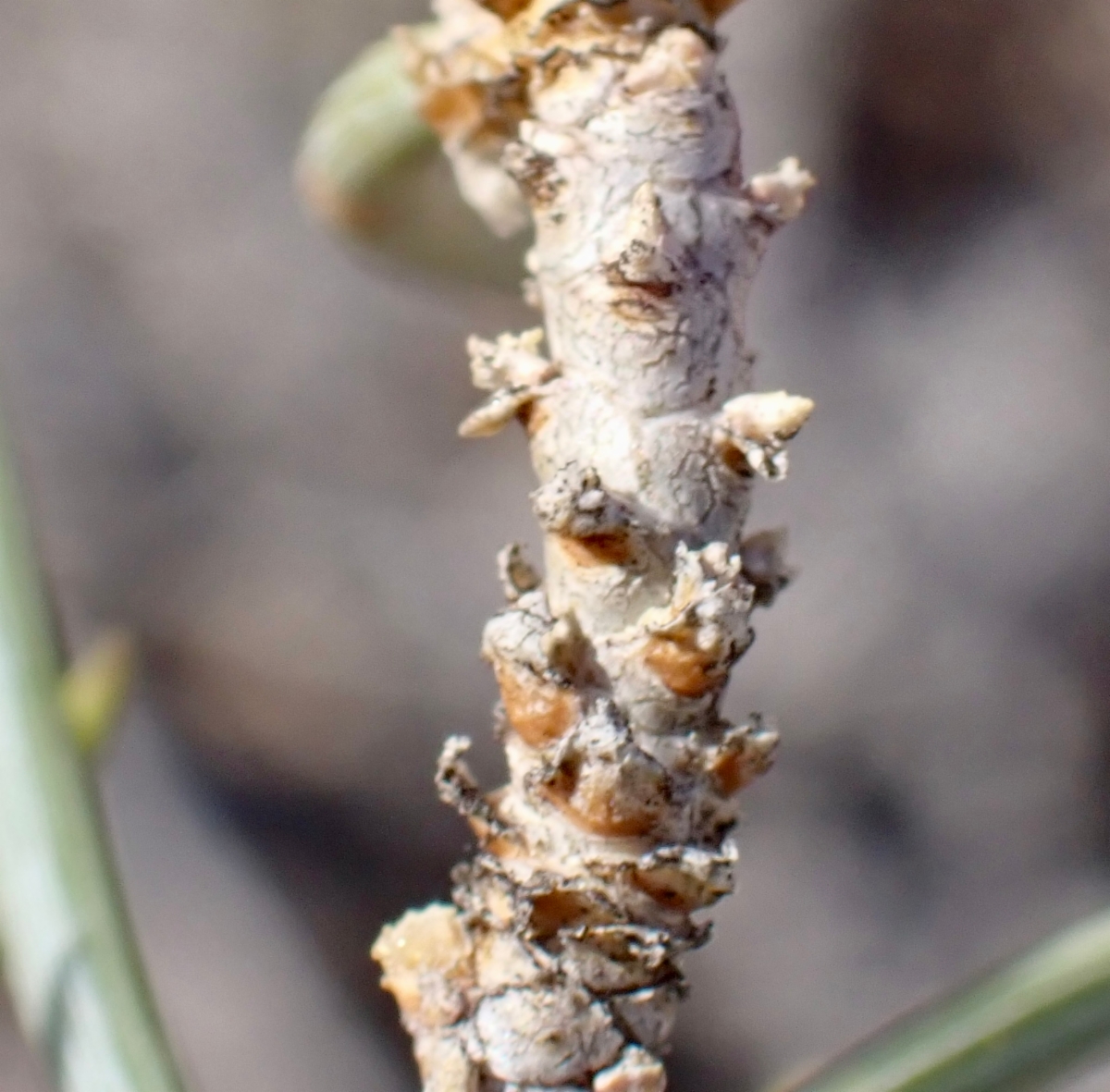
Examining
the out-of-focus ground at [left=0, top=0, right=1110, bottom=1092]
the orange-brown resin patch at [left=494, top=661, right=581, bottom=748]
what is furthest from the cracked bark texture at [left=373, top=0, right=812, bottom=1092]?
the out-of-focus ground at [left=0, top=0, right=1110, bottom=1092]

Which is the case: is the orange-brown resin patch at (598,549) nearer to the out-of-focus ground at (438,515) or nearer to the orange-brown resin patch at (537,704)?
the orange-brown resin patch at (537,704)

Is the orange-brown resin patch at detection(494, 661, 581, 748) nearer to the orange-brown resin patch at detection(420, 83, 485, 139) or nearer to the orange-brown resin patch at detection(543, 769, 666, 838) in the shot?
the orange-brown resin patch at detection(543, 769, 666, 838)

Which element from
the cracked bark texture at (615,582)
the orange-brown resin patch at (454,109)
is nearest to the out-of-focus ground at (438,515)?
the orange-brown resin patch at (454,109)

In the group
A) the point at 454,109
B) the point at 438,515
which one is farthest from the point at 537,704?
the point at 438,515

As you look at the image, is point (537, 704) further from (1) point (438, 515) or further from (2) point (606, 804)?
(1) point (438, 515)

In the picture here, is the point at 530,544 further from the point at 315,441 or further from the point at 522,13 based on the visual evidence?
the point at 522,13
